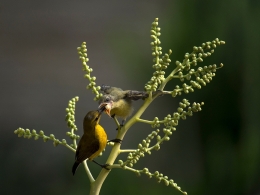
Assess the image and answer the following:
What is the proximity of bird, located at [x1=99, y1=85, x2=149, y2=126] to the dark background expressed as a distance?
2.21ft

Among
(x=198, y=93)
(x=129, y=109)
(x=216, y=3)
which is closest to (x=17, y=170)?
(x=198, y=93)

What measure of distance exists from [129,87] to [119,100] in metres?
2.13

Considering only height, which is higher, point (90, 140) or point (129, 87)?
point (90, 140)

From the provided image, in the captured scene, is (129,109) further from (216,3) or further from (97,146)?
(216,3)

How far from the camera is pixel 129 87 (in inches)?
106

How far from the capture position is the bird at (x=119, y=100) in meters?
0.53

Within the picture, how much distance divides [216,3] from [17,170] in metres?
0.93

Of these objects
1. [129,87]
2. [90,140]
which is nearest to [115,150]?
[90,140]

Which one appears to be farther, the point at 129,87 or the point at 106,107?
the point at 129,87

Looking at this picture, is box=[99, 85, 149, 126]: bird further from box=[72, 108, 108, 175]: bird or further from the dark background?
the dark background

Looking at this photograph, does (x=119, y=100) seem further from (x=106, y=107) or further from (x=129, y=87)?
(x=129, y=87)

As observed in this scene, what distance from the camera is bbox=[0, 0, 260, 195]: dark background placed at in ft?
4.14

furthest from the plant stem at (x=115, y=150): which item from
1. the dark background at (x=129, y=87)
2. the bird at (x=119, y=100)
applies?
the dark background at (x=129, y=87)

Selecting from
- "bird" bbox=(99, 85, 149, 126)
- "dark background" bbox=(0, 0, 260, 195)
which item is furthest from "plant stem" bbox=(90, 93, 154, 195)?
"dark background" bbox=(0, 0, 260, 195)
